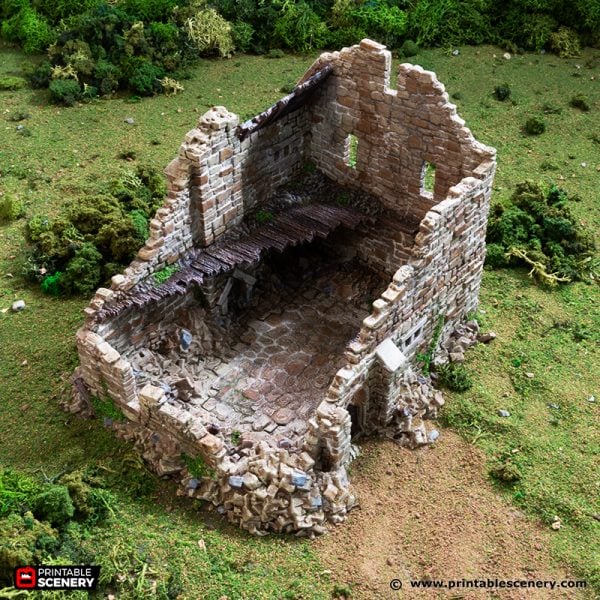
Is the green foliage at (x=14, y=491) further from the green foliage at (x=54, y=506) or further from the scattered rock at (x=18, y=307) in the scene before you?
the scattered rock at (x=18, y=307)

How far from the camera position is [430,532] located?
12875mm

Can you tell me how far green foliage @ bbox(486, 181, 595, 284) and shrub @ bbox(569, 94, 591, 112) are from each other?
5.74 metres

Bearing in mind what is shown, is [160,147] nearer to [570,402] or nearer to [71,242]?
[71,242]

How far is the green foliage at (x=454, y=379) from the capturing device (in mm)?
14922

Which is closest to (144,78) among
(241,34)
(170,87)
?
(170,87)

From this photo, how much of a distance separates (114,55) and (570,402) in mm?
15906

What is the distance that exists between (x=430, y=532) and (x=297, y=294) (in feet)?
19.1

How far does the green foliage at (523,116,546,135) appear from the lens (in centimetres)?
2197

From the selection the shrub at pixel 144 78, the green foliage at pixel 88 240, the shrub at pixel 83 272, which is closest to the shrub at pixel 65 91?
the shrub at pixel 144 78

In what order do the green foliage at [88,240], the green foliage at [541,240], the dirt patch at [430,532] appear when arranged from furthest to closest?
the green foliage at [541,240] → the green foliage at [88,240] → the dirt patch at [430,532]

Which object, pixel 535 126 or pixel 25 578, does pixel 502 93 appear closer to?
pixel 535 126

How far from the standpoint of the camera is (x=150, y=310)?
47.9 ft

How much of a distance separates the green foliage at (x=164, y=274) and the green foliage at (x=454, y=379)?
198 inches

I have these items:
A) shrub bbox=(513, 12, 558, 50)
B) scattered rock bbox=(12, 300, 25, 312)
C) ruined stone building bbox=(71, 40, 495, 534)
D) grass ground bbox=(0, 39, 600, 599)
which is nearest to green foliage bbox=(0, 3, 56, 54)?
grass ground bbox=(0, 39, 600, 599)
